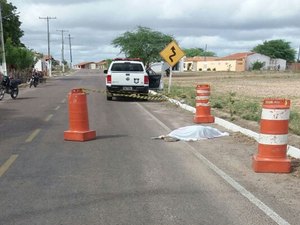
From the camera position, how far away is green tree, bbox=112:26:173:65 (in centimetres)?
7412

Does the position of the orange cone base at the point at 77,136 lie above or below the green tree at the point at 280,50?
below

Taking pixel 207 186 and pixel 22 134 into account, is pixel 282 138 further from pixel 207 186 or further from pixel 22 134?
pixel 22 134

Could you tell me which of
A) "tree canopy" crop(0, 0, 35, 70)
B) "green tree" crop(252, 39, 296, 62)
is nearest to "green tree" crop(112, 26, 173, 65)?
"tree canopy" crop(0, 0, 35, 70)

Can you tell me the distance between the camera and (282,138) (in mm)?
8039

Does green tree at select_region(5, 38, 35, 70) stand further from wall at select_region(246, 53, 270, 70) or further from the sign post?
wall at select_region(246, 53, 270, 70)

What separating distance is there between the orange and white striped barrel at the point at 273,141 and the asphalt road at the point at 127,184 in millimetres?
317

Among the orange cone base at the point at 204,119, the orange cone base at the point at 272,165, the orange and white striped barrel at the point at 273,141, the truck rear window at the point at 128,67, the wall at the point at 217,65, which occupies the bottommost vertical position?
the wall at the point at 217,65

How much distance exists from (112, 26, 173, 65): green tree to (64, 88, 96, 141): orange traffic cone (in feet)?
206

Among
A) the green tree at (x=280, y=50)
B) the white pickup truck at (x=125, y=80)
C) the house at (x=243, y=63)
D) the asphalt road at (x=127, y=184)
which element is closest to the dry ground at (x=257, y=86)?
the white pickup truck at (x=125, y=80)

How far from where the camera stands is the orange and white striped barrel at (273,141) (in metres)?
7.95

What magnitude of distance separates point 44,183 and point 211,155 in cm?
365

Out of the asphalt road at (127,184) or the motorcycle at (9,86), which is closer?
the asphalt road at (127,184)

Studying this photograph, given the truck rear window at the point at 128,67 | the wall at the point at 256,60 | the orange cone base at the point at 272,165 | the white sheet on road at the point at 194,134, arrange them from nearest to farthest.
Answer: the orange cone base at the point at 272,165 < the white sheet on road at the point at 194,134 < the truck rear window at the point at 128,67 < the wall at the point at 256,60

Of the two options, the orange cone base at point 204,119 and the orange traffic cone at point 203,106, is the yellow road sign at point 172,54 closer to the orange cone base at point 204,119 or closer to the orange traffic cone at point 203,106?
the orange traffic cone at point 203,106
